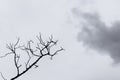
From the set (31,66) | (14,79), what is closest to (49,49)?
(31,66)

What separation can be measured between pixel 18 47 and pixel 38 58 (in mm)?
1553

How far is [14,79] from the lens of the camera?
17.1 m

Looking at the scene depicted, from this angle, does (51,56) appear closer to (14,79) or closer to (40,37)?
(40,37)

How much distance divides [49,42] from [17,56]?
2376 millimetres

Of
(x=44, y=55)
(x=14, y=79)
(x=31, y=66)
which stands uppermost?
(x=44, y=55)

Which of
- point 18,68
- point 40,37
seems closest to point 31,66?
point 18,68

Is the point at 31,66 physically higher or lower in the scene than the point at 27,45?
lower

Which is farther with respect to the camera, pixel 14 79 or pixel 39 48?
pixel 39 48

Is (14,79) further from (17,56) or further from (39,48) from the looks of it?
(39,48)

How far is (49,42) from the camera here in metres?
19.2

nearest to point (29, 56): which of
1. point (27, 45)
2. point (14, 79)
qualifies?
point (27, 45)

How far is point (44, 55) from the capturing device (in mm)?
18875

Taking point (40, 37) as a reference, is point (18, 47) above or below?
below

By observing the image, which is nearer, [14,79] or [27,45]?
[14,79]
